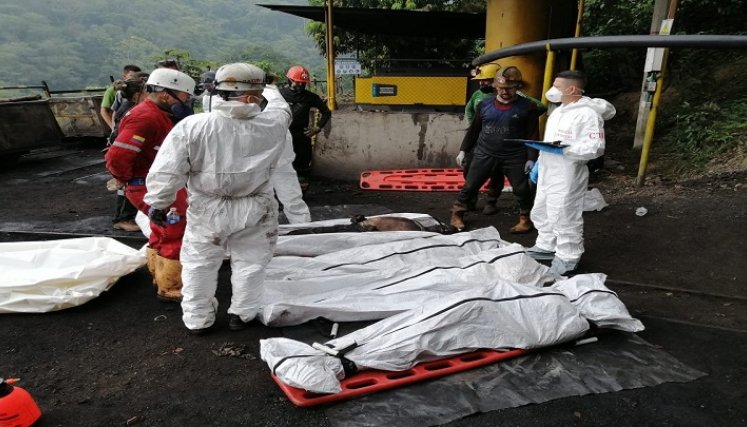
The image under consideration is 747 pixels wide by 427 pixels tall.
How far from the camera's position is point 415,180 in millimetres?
7004

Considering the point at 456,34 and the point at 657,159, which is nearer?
the point at 657,159

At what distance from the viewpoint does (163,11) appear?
232 feet

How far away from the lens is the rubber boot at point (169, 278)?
11.5 ft

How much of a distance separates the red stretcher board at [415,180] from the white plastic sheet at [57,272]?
373 centimetres

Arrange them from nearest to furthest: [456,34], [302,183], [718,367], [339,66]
A: [718,367], [302,183], [339,66], [456,34]

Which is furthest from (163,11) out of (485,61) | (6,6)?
(485,61)

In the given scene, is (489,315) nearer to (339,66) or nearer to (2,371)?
(2,371)

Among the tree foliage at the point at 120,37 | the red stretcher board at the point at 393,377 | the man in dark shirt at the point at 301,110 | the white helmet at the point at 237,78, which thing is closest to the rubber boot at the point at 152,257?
the white helmet at the point at 237,78

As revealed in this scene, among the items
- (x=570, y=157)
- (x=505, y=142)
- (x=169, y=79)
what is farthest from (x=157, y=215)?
(x=505, y=142)

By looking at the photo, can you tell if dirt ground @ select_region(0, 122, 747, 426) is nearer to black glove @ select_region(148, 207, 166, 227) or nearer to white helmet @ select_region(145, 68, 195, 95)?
black glove @ select_region(148, 207, 166, 227)

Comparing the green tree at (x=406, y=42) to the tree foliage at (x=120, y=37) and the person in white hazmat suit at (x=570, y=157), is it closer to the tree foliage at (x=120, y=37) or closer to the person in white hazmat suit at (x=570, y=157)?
the person in white hazmat suit at (x=570, y=157)

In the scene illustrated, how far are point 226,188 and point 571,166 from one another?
2630 millimetres

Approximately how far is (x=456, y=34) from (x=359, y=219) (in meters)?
7.86

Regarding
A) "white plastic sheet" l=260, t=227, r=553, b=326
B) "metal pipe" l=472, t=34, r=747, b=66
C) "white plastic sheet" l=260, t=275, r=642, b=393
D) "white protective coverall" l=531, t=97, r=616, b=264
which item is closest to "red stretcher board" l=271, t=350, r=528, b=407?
"white plastic sheet" l=260, t=275, r=642, b=393
